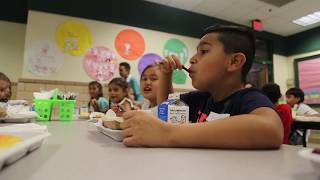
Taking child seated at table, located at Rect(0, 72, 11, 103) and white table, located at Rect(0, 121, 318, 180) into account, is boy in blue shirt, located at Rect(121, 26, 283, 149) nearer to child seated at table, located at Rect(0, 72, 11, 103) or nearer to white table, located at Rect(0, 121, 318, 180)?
white table, located at Rect(0, 121, 318, 180)

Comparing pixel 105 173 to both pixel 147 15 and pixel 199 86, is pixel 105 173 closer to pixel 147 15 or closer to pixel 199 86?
pixel 199 86

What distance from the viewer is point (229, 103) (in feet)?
2.68

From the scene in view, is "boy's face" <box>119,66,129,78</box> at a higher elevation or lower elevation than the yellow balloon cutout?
lower

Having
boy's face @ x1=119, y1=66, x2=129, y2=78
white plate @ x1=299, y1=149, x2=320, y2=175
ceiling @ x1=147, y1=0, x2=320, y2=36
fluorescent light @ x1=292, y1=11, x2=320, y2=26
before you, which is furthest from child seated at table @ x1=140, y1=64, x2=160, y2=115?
fluorescent light @ x1=292, y1=11, x2=320, y2=26

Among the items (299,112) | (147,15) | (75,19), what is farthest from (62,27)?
(299,112)

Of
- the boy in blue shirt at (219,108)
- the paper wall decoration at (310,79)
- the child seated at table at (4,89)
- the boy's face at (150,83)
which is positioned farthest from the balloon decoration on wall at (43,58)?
the paper wall decoration at (310,79)

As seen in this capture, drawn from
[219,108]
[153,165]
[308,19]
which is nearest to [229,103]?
[219,108]

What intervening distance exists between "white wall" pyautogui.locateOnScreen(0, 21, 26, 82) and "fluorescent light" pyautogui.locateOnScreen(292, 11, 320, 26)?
5.01 meters

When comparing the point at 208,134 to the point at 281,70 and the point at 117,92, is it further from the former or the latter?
the point at 281,70

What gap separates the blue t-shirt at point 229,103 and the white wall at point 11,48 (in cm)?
373

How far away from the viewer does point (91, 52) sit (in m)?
3.60

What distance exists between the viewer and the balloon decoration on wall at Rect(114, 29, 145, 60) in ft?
12.4

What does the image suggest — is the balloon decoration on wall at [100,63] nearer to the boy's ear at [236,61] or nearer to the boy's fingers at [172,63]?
the boy's fingers at [172,63]

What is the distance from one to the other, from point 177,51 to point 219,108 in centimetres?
345
